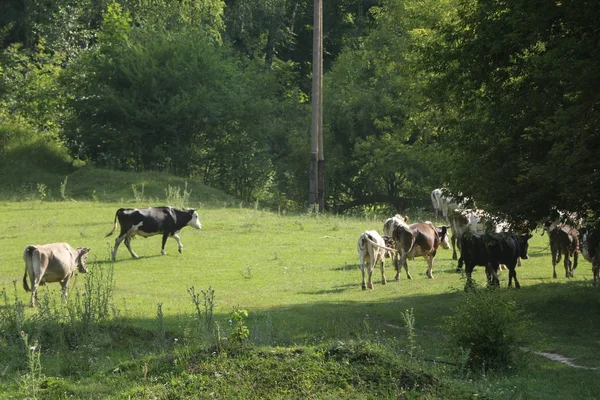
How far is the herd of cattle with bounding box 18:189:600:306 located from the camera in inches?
797

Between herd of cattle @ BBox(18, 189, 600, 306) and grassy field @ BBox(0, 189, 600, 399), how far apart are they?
20.4 inches

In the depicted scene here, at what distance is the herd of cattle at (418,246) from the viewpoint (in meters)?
20.2

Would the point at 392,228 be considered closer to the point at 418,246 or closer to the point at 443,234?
the point at 418,246

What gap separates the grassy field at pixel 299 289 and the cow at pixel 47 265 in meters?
0.46

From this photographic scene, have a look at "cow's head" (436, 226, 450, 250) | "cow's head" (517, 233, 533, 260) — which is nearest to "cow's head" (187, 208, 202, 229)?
"cow's head" (436, 226, 450, 250)

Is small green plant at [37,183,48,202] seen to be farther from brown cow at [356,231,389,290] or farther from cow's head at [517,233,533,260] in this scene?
cow's head at [517,233,533,260]

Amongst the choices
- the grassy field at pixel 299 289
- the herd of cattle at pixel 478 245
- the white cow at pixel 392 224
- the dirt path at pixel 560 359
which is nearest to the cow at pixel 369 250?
the herd of cattle at pixel 478 245

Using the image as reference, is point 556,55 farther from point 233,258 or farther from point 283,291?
point 233,258

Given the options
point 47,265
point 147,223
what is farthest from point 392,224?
point 47,265

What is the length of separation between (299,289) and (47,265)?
239 inches

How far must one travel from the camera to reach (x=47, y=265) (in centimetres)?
2027

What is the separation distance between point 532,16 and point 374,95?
36.0 m

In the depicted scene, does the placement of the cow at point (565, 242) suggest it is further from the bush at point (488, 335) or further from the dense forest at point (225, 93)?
the bush at point (488, 335)

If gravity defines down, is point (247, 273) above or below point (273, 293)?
above
